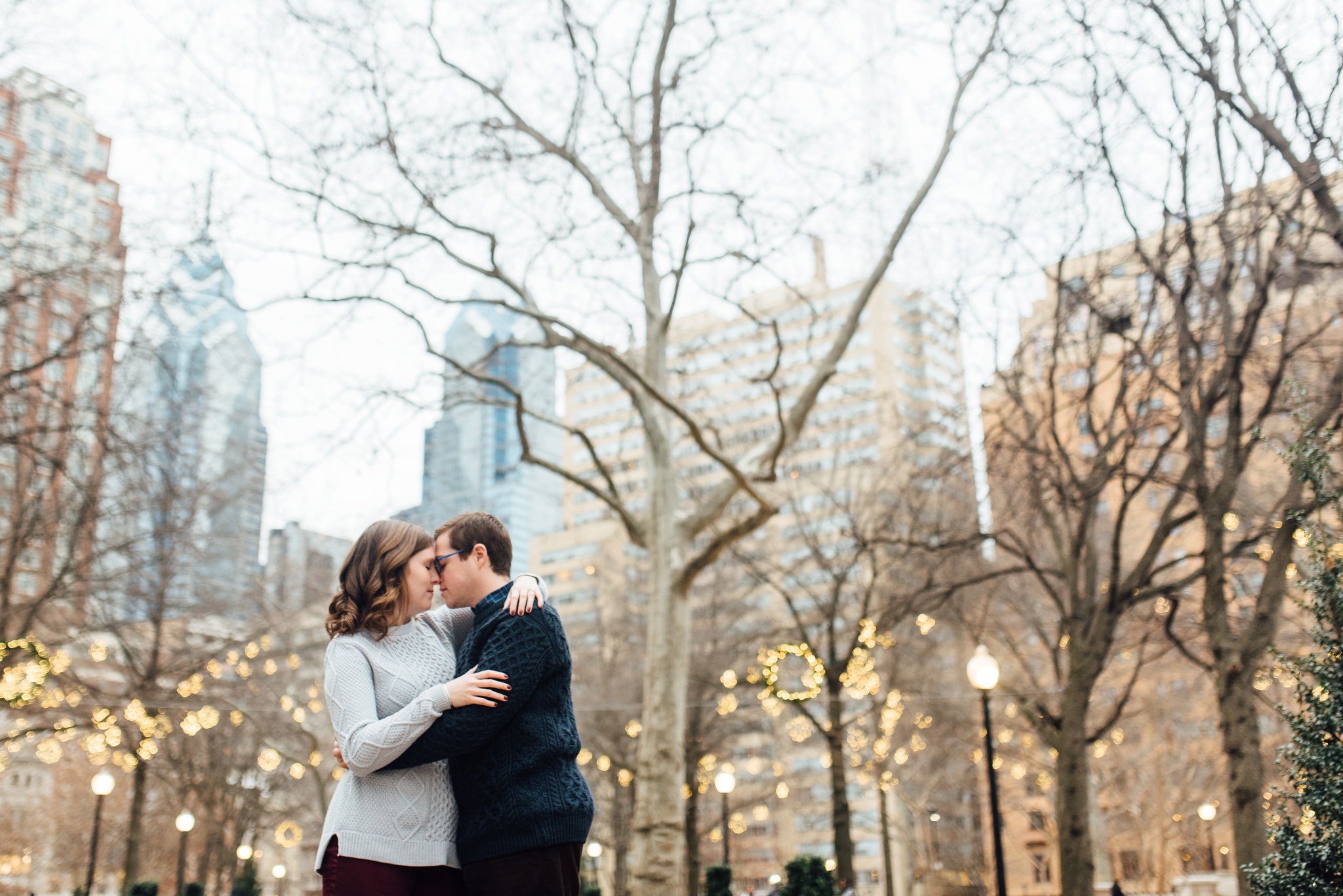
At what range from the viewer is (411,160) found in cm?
1240

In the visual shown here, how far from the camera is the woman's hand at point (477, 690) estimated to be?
2582 millimetres

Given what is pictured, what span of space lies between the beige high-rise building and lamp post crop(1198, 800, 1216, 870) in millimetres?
10512

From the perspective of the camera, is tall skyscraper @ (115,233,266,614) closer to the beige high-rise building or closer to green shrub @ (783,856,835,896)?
the beige high-rise building

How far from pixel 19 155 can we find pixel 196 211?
1903 millimetres

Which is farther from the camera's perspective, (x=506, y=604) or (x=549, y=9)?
(x=549, y=9)

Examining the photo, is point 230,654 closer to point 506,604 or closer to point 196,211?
point 196,211

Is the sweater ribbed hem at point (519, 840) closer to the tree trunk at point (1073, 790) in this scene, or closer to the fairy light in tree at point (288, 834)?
the tree trunk at point (1073, 790)

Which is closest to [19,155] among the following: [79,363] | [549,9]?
[79,363]

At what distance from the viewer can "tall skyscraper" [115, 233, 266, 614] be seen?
1196 centimetres

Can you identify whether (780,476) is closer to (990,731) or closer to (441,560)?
(990,731)

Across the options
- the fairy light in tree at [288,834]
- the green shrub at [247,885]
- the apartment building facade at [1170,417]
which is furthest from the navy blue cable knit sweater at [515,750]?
the fairy light in tree at [288,834]

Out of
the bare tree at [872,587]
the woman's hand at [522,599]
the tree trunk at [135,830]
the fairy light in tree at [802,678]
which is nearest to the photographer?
the woman's hand at [522,599]

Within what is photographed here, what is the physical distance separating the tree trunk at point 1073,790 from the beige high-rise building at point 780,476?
3919mm

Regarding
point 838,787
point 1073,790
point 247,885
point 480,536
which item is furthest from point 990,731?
point 247,885
